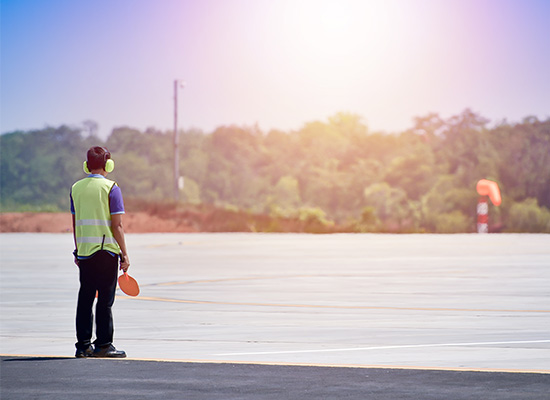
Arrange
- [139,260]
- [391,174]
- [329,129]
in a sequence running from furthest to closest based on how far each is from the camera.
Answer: [329,129] → [391,174] → [139,260]

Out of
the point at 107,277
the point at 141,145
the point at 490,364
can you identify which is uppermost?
the point at 141,145

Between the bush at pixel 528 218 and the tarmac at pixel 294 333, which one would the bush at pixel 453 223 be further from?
the tarmac at pixel 294 333

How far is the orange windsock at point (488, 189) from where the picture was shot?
59.4 meters

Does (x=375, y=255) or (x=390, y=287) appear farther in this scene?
(x=375, y=255)

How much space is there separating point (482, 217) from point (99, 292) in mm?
45466

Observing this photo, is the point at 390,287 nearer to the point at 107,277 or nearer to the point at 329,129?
the point at 107,277

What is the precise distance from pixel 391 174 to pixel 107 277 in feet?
200

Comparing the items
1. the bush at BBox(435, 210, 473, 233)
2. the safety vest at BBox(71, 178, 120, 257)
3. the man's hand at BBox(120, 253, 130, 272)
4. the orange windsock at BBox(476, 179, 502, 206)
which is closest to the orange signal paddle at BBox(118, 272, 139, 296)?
the man's hand at BBox(120, 253, 130, 272)

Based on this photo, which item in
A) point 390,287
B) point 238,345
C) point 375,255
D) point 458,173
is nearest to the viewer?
point 238,345

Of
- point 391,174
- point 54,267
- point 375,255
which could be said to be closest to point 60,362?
point 54,267

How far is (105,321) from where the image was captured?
10352 millimetres

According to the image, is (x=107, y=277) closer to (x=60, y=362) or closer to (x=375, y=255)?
(x=60, y=362)

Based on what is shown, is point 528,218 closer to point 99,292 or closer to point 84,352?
point 99,292

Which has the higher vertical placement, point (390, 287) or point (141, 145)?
point (141, 145)
